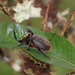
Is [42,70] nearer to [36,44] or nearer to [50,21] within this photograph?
[36,44]

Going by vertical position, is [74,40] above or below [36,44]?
below

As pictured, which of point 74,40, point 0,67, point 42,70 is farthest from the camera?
point 0,67

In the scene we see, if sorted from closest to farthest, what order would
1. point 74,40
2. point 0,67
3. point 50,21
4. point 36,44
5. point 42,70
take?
point 36,44, point 42,70, point 50,21, point 74,40, point 0,67

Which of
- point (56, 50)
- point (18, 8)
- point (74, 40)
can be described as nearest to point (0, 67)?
point (74, 40)

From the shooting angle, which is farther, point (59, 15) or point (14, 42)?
point (59, 15)

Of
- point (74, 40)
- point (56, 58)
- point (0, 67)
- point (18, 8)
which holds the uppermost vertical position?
point (18, 8)

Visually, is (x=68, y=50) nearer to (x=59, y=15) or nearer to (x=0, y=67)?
(x=59, y=15)
